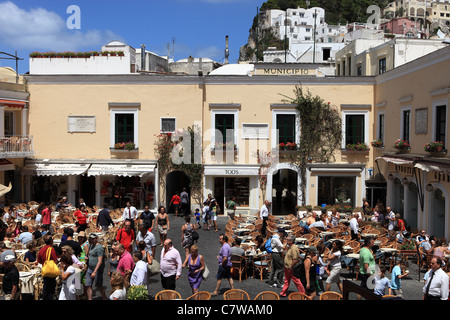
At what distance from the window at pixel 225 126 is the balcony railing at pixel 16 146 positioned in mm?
9852

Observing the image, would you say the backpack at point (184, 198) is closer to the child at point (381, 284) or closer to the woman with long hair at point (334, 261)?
the woman with long hair at point (334, 261)

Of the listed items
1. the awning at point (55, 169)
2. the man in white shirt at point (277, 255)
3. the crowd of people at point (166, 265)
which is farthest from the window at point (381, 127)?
the awning at point (55, 169)

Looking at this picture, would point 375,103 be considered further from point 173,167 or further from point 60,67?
point 60,67

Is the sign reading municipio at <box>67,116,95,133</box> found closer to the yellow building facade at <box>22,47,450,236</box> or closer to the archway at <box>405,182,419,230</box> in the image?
the yellow building facade at <box>22,47,450,236</box>

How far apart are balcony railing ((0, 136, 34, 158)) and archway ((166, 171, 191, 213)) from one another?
7313 millimetres

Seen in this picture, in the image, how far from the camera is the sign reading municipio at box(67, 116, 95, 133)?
2423 cm

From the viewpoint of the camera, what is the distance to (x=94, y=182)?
24672 millimetres

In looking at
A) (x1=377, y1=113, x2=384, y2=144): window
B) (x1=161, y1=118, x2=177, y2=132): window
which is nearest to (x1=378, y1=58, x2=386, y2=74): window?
(x1=377, y1=113, x2=384, y2=144): window

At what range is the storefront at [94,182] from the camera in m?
23.5

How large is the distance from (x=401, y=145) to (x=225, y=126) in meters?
8.87

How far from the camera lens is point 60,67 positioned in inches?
1029

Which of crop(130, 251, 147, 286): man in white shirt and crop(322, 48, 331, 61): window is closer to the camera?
crop(130, 251, 147, 286): man in white shirt


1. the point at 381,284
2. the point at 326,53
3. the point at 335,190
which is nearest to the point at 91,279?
the point at 381,284

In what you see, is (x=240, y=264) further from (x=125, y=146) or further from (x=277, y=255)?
(x=125, y=146)
